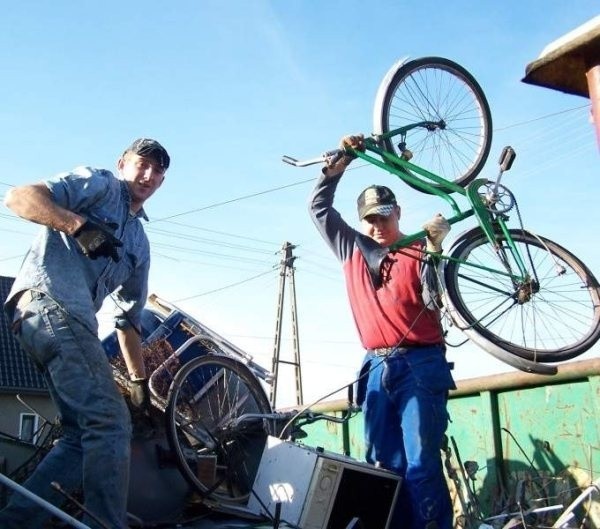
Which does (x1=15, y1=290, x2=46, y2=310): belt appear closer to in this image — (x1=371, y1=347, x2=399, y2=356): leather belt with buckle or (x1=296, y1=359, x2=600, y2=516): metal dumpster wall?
(x1=371, y1=347, x2=399, y2=356): leather belt with buckle

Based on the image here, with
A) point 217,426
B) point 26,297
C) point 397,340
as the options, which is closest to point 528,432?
point 397,340

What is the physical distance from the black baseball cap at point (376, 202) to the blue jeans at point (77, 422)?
5.71 ft

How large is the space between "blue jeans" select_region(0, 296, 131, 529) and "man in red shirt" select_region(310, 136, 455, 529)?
4.47 feet

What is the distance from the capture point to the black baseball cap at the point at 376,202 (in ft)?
12.7

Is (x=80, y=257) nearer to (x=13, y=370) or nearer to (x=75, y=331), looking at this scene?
(x=75, y=331)

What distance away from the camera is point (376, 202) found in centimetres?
389

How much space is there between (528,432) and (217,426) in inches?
65.4

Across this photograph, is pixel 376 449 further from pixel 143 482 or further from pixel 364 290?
pixel 143 482

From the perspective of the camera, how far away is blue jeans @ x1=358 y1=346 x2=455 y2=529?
323cm

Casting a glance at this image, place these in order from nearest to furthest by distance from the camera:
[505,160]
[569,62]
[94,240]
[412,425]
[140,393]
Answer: [569,62]
[94,240]
[412,425]
[140,393]
[505,160]

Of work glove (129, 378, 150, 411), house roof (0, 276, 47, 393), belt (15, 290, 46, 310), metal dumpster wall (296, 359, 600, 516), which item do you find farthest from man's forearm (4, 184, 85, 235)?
house roof (0, 276, 47, 393)

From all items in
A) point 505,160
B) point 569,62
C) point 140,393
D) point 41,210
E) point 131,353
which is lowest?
point 140,393

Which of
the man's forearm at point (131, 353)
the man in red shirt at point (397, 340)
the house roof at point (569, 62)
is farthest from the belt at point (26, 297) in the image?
the house roof at point (569, 62)

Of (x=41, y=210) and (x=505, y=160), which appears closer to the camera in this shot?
(x=41, y=210)
